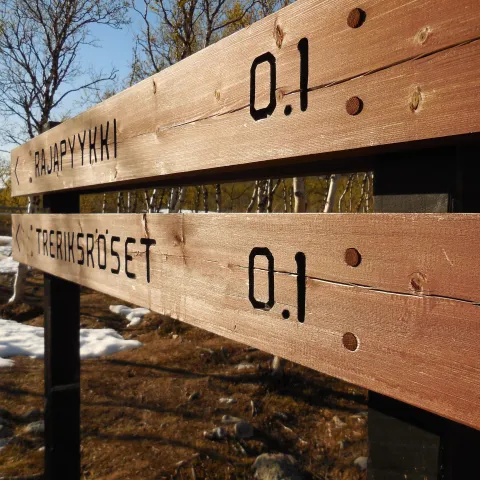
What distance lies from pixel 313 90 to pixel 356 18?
0.14 m

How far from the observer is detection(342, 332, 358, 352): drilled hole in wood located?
0.81 meters

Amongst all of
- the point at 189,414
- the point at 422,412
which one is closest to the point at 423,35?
the point at 422,412

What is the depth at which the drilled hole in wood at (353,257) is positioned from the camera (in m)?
0.80

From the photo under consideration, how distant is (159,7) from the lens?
891 cm

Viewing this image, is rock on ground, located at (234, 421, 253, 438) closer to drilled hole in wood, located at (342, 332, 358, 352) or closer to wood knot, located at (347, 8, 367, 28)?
drilled hole in wood, located at (342, 332, 358, 352)

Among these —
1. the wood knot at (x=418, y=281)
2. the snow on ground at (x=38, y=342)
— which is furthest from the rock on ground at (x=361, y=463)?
the snow on ground at (x=38, y=342)

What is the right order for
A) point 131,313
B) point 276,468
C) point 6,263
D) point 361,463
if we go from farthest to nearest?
1. point 6,263
2. point 131,313
3. point 361,463
4. point 276,468

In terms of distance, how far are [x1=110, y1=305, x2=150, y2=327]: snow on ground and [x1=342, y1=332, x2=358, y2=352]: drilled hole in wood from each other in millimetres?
8203

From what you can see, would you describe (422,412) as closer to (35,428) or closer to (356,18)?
(356,18)

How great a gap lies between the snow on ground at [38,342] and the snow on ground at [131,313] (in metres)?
0.58

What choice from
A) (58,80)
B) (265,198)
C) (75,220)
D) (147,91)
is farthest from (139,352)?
(58,80)

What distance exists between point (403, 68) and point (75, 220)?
1549 mm

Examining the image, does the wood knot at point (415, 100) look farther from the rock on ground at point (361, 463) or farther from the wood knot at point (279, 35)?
the rock on ground at point (361, 463)

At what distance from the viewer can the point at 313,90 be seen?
0.89 m
